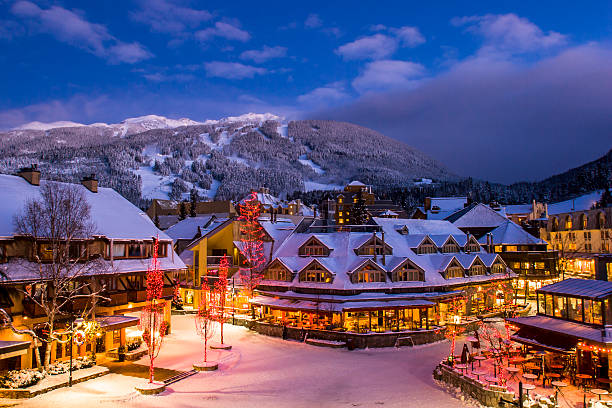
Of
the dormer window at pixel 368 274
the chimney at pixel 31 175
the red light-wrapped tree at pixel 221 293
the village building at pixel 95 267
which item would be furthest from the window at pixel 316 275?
the chimney at pixel 31 175

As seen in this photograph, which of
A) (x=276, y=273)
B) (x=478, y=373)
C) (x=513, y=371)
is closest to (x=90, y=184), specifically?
(x=276, y=273)

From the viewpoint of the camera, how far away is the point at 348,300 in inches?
1478

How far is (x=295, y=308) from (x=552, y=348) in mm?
20463

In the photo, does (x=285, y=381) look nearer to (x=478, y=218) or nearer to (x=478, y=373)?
(x=478, y=373)

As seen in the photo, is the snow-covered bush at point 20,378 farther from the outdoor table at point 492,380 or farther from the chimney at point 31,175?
the outdoor table at point 492,380

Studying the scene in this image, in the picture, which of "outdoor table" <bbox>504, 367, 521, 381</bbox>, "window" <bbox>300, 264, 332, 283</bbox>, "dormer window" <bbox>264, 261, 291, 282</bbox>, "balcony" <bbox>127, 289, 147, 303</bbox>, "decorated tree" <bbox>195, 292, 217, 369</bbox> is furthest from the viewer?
"dormer window" <bbox>264, 261, 291, 282</bbox>

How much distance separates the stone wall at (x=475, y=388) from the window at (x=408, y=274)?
13.7m

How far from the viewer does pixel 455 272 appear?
4441cm

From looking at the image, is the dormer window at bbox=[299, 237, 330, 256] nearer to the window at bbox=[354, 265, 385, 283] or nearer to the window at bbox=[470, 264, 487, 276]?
the window at bbox=[354, 265, 385, 283]

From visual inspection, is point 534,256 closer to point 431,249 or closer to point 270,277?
point 431,249

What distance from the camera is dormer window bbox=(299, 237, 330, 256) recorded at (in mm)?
42438

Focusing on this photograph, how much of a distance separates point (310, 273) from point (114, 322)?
17608 millimetres

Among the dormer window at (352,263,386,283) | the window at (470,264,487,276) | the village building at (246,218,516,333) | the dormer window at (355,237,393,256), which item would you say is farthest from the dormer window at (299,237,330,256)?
the window at (470,264,487,276)

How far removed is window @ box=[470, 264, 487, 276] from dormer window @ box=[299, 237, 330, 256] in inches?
641
